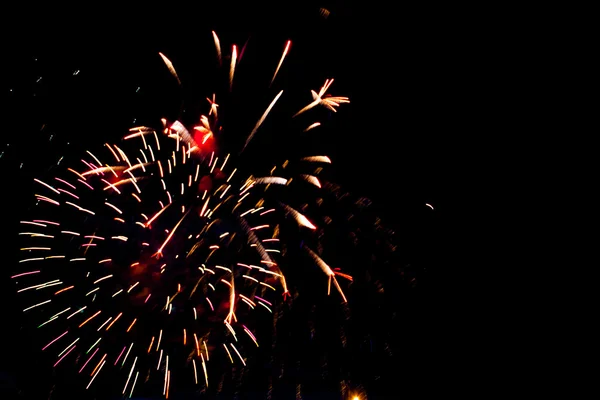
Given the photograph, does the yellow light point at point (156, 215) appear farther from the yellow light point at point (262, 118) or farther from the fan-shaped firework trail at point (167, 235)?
the yellow light point at point (262, 118)

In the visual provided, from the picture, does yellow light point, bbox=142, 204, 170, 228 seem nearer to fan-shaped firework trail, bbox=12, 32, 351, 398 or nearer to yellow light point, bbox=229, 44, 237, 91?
fan-shaped firework trail, bbox=12, 32, 351, 398

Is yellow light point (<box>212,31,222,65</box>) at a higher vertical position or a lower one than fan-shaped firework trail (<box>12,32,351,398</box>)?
higher

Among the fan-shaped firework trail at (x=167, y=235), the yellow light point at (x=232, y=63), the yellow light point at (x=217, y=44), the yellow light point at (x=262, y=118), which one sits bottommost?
the fan-shaped firework trail at (x=167, y=235)

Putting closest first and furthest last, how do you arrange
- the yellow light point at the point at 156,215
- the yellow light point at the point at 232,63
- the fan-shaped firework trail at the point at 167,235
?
Answer: the yellow light point at the point at 156,215 < the fan-shaped firework trail at the point at 167,235 < the yellow light point at the point at 232,63

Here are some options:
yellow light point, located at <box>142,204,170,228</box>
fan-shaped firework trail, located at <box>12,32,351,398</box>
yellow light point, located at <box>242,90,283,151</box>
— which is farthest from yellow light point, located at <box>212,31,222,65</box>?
yellow light point, located at <box>142,204,170,228</box>

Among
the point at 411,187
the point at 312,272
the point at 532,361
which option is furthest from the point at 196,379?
the point at 532,361

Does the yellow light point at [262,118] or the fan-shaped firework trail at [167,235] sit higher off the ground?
the yellow light point at [262,118]

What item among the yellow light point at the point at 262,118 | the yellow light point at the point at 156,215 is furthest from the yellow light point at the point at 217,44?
the yellow light point at the point at 156,215

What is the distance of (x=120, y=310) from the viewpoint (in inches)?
167

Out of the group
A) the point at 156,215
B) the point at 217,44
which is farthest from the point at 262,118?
the point at 156,215

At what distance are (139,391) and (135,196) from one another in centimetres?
269

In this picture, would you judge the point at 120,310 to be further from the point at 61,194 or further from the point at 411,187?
the point at 411,187

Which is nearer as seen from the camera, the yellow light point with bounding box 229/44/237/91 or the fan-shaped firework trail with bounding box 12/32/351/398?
the fan-shaped firework trail with bounding box 12/32/351/398

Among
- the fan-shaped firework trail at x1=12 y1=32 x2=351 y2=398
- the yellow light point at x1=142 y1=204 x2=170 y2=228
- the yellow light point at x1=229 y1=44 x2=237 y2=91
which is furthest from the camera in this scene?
the yellow light point at x1=229 y1=44 x2=237 y2=91
